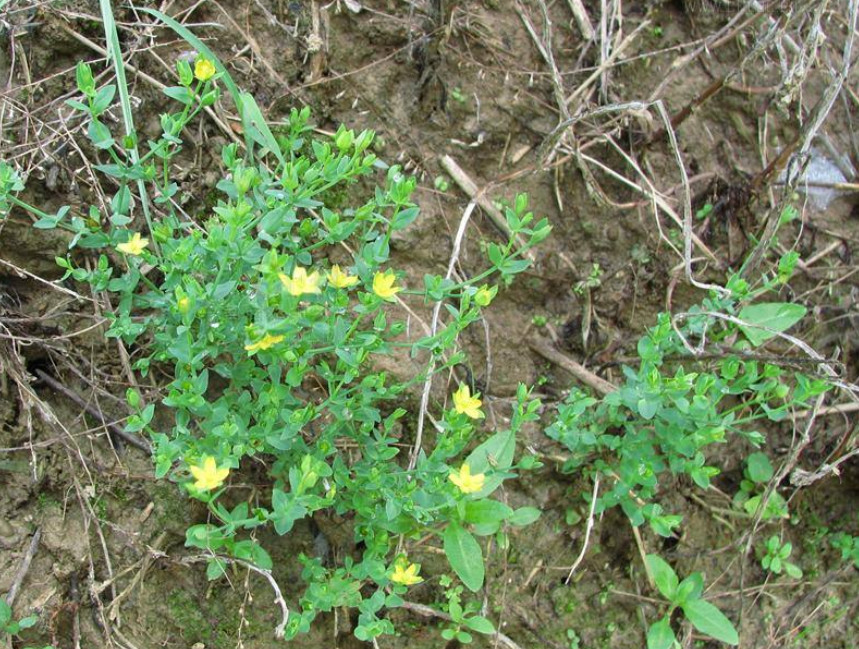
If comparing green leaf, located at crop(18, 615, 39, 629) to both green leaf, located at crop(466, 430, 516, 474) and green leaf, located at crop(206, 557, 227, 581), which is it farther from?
green leaf, located at crop(466, 430, 516, 474)

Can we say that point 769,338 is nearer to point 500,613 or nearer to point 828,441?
point 828,441

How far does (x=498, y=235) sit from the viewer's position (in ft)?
10.3

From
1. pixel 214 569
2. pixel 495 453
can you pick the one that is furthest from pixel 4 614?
pixel 495 453

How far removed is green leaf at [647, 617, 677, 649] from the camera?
118 inches

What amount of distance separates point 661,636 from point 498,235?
159cm

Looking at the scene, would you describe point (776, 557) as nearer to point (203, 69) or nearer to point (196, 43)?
point (203, 69)

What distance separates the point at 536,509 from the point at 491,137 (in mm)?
1406

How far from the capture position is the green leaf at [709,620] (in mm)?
2965

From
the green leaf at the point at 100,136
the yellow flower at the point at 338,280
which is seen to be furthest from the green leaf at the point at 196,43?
the yellow flower at the point at 338,280

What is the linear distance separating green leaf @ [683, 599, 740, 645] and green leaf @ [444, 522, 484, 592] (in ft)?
3.00

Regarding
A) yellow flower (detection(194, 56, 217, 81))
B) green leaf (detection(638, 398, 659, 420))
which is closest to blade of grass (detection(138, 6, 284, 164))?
yellow flower (detection(194, 56, 217, 81))

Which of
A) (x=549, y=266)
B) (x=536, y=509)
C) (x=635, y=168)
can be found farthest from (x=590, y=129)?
(x=536, y=509)

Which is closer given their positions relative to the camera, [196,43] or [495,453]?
[196,43]

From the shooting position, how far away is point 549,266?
3.18 m
